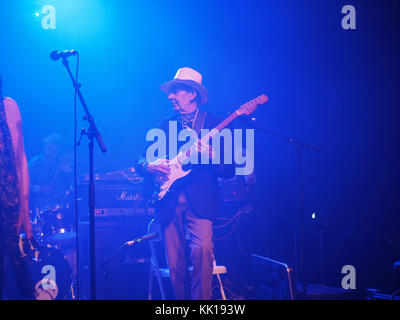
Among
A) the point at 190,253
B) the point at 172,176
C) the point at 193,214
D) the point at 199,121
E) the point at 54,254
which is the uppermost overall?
the point at 199,121

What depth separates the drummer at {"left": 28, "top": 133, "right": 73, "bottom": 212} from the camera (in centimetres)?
570

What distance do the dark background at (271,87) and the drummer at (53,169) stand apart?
0.20 metres

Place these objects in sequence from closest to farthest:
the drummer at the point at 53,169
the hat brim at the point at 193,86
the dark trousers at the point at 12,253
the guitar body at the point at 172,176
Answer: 1. the dark trousers at the point at 12,253
2. the guitar body at the point at 172,176
3. the hat brim at the point at 193,86
4. the drummer at the point at 53,169

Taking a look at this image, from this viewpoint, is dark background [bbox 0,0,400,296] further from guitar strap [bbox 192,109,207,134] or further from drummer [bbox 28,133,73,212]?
guitar strap [bbox 192,109,207,134]

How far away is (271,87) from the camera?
17.9 ft

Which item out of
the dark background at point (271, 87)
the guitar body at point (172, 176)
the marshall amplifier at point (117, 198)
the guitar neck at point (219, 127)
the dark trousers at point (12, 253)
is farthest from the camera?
the dark background at point (271, 87)

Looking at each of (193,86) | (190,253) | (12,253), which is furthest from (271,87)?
(12,253)

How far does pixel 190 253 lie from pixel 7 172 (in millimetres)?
1588

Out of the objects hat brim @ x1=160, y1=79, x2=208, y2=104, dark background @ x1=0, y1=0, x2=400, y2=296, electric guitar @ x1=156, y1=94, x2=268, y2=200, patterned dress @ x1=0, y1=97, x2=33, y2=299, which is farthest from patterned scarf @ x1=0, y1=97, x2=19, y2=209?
dark background @ x1=0, y1=0, x2=400, y2=296

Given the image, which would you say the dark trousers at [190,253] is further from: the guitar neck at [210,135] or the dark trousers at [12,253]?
the dark trousers at [12,253]

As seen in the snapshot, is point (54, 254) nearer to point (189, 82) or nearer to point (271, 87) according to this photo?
point (189, 82)

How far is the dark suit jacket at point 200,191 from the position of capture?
3311 mm

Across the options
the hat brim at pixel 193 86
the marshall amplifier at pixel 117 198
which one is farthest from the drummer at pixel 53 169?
the hat brim at pixel 193 86

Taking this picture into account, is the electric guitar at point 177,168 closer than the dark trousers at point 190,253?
No
